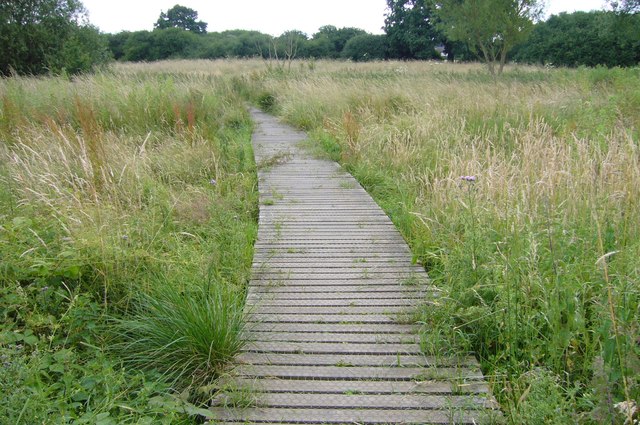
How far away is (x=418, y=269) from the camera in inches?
154

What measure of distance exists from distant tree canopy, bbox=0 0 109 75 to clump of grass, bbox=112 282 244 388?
59.1ft

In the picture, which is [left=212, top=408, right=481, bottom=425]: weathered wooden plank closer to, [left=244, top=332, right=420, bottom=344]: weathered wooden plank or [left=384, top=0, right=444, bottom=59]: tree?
[left=244, top=332, right=420, bottom=344]: weathered wooden plank

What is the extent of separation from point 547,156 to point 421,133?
3.33 metres

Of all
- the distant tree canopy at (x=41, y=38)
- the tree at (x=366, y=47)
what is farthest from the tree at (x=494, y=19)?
the tree at (x=366, y=47)

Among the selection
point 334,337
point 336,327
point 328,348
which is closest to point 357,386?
point 328,348

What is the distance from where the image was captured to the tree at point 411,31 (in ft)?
149

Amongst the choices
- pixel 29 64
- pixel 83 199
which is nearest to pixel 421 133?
pixel 83 199

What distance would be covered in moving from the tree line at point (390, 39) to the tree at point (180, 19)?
127 mm

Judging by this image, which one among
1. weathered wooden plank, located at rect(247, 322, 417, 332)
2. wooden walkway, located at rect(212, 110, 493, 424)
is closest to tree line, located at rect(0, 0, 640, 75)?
wooden walkway, located at rect(212, 110, 493, 424)

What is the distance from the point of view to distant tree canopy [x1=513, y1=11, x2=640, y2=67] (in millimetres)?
32125

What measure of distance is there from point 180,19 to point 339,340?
232ft

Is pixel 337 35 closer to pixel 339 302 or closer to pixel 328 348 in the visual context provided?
pixel 339 302

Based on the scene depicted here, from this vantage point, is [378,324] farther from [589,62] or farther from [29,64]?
[589,62]

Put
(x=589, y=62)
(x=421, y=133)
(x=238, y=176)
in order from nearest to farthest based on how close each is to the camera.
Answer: (x=238, y=176)
(x=421, y=133)
(x=589, y=62)
